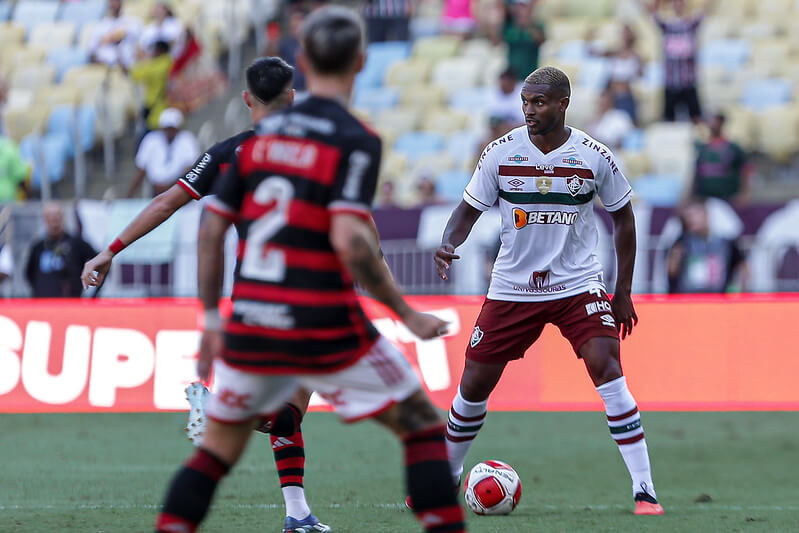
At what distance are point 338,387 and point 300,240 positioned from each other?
576 millimetres

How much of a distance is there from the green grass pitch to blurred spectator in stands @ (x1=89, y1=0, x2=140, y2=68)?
8.84m

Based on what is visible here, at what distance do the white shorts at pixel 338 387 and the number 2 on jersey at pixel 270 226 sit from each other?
1.24 feet

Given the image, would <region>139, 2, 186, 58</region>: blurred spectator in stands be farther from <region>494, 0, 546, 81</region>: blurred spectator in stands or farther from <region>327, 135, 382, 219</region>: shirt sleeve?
<region>327, 135, 382, 219</region>: shirt sleeve

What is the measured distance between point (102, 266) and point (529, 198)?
2.41m

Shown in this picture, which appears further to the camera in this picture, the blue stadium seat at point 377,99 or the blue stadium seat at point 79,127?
the blue stadium seat at point 377,99

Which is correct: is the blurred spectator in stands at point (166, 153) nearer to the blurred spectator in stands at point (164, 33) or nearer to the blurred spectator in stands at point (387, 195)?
the blurred spectator in stands at point (387, 195)

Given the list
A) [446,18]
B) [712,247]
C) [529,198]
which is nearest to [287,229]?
[529,198]

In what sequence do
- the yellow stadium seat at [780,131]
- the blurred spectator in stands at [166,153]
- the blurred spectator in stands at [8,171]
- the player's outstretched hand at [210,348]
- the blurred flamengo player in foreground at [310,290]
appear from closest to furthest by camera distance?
the blurred flamengo player in foreground at [310,290] → the player's outstretched hand at [210,348] → the blurred spectator in stands at [8,171] → the blurred spectator in stands at [166,153] → the yellow stadium seat at [780,131]

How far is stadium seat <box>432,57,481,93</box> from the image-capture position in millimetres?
20625

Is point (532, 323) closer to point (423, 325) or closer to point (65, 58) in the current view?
point (423, 325)

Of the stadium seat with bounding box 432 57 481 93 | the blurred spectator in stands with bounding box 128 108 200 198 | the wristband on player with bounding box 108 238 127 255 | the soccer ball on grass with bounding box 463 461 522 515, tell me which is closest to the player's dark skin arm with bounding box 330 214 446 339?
the wristband on player with bounding box 108 238 127 255

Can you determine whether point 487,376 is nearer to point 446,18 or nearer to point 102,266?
point 102,266

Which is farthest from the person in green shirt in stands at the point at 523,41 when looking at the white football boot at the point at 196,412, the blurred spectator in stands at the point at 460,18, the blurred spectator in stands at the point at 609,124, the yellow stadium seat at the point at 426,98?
the white football boot at the point at 196,412

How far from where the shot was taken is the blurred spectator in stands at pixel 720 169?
15.7m
